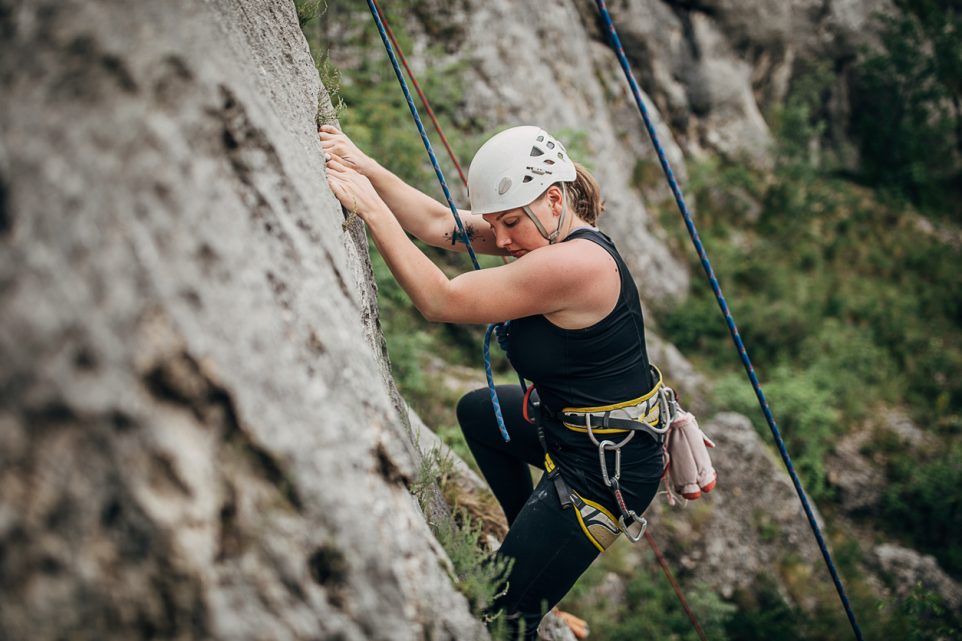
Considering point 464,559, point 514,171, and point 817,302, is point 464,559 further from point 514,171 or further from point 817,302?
point 817,302

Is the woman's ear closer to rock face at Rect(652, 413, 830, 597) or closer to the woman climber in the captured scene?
the woman climber

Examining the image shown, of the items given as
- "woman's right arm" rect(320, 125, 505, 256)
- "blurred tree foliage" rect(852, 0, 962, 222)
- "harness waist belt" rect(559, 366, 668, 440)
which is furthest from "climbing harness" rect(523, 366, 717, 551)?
"blurred tree foliage" rect(852, 0, 962, 222)

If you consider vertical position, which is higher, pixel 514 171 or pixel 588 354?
pixel 514 171

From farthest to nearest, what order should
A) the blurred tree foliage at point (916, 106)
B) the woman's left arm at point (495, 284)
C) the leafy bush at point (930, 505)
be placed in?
the blurred tree foliage at point (916, 106), the leafy bush at point (930, 505), the woman's left arm at point (495, 284)

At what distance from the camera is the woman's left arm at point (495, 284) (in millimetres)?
2477

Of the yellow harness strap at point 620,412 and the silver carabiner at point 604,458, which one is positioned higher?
the yellow harness strap at point 620,412

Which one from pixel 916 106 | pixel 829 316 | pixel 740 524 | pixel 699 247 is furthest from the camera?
pixel 916 106

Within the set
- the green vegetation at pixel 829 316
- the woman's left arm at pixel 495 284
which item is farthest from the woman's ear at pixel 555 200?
the green vegetation at pixel 829 316

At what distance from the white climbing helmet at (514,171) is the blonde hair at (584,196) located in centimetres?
11

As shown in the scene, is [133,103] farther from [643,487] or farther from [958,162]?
[958,162]

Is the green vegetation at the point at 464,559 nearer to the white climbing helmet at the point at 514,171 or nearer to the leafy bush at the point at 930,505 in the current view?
the white climbing helmet at the point at 514,171

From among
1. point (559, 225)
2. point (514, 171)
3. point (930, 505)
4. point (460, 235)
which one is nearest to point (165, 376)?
point (514, 171)

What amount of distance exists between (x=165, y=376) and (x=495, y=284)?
4.34 ft

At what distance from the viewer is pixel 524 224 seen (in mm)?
2756
